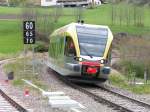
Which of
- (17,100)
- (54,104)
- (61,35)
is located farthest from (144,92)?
(54,104)

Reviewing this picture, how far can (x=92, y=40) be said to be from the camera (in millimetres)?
32906

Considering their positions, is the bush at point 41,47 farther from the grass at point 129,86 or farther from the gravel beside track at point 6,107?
the gravel beside track at point 6,107

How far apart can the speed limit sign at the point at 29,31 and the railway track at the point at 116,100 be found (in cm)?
358

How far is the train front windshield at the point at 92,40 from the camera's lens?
32.3 metres

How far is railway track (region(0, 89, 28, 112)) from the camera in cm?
2151

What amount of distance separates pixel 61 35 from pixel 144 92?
22.9 feet

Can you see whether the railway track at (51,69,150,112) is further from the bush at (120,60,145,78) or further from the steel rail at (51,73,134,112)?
the bush at (120,60,145,78)

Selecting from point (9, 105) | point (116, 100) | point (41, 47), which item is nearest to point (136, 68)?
point (41, 47)

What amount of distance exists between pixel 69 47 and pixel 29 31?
2.69m

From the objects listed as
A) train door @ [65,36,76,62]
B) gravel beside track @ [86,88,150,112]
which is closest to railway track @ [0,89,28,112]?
gravel beside track @ [86,88,150,112]

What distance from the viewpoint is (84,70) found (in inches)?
1254

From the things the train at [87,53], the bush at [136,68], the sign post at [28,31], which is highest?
the sign post at [28,31]

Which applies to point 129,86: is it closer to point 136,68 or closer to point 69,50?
point 69,50

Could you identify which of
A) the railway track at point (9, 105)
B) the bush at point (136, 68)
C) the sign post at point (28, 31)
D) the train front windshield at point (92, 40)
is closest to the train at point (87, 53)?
the train front windshield at point (92, 40)
